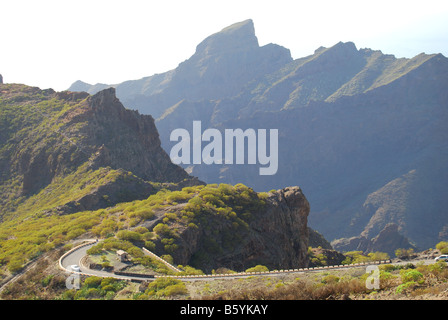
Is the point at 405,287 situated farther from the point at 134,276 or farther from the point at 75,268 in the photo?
the point at 75,268

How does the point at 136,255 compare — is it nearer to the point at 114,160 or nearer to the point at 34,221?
the point at 34,221

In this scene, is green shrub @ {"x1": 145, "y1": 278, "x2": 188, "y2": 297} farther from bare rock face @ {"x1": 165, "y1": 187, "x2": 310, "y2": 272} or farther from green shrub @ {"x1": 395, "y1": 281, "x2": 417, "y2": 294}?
bare rock face @ {"x1": 165, "y1": 187, "x2": 310, "y2": 272}

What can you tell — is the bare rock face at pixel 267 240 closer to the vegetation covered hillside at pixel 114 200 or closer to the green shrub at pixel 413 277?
the vegetation covered hillside at pixel 114 200

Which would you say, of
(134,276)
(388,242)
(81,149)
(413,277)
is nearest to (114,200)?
(81,149)

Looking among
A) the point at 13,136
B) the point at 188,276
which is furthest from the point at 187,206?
the point at 13,136

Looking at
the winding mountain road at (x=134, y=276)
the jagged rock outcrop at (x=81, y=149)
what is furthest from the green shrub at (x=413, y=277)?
the jagged rock outcrop at (x=81, y=149)

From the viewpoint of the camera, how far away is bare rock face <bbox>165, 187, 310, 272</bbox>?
59.8 metres

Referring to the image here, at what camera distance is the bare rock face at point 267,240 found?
5978 centimetres

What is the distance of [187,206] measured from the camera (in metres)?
66.8

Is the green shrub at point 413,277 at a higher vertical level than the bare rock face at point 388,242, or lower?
higher

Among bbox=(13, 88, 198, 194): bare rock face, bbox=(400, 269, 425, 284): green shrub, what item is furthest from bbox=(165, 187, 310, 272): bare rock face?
bbox=(13, 88, 198, 194): bare rock face

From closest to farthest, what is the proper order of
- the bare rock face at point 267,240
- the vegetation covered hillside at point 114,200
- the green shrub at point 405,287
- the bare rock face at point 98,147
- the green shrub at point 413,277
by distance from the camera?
1. the green shrub at point 405,287
2. the green shrub at point 413,277
3. the vegetation covered hillside at point 114,200
4. the bare rock face at point 267,240
5. the bare rock face at point 98,147

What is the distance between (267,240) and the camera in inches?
2712

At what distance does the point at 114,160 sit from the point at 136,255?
59.4 m
